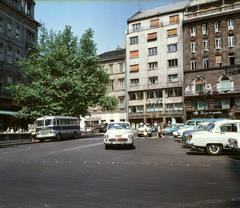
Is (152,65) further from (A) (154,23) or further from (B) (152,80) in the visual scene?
(A) (154,23)

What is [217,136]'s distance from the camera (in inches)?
537

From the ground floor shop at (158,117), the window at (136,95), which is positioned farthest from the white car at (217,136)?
the window at (136,95)

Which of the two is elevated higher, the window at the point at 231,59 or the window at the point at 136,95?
the window at the point at 231,59

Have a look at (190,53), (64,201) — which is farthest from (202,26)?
(64,201)

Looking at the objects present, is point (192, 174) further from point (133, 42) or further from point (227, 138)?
point (133, 42)

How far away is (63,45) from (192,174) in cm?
3077

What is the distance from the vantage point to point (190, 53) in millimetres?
56312

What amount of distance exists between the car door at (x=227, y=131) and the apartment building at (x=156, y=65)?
142ft

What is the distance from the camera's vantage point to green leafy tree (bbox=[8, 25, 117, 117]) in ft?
112

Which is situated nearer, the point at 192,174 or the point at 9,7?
the point at 192,174

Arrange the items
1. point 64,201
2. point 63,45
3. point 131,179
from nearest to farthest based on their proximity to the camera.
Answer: point 64,201, point 131,179, point 63,45

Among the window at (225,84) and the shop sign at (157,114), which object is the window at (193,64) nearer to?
the window at (225,84)

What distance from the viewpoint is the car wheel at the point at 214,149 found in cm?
1378

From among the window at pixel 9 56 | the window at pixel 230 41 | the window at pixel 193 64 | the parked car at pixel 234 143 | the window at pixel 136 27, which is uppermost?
the window at pixel 136 27
